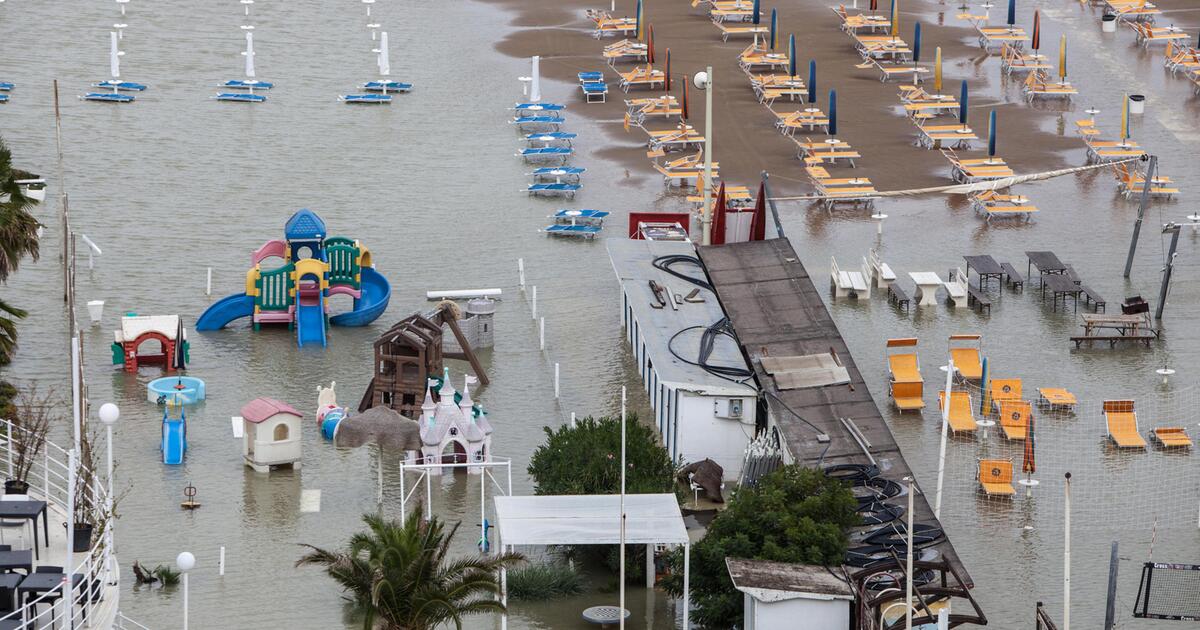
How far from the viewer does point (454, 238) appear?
56.6m

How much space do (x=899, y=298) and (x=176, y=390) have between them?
16322mm

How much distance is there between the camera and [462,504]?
3897 centimetres

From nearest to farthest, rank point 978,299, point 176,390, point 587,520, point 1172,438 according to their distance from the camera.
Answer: point 587,520
point 1172,438
point 176,390
point 978,299

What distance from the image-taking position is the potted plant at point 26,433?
1213 inches

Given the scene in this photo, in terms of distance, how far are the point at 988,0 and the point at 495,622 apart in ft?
181

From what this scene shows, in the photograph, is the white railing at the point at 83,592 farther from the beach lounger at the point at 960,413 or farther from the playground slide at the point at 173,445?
the beach lounger at the point at 960,413

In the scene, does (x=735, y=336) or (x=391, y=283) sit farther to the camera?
(x=391, y=283)

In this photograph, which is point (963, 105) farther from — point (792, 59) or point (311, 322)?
point (311, 322)

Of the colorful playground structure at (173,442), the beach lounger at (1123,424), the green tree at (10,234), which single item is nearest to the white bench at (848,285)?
the beach lounger at (1123,424)

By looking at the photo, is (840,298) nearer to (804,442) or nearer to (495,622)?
(804,442)

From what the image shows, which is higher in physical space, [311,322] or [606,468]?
[311,322]

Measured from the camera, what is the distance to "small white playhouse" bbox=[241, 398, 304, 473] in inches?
1587

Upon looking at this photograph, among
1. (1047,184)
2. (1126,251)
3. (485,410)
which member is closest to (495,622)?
(485,410)

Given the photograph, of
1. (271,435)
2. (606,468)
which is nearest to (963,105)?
(271,435)
